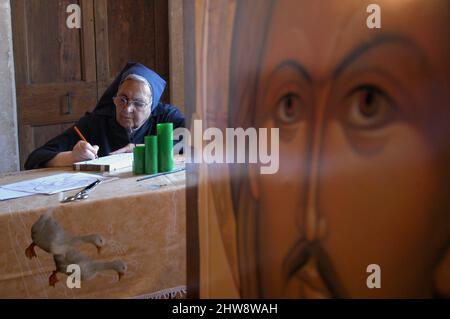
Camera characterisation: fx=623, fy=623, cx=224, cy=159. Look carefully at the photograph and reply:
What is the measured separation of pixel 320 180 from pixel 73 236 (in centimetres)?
125

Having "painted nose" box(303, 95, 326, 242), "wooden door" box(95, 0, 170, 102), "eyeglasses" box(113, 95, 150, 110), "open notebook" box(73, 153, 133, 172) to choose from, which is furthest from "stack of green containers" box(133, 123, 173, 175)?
"wooden door" box(95, 0, 170, 102)

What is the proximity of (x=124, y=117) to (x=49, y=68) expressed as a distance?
3.86 ft

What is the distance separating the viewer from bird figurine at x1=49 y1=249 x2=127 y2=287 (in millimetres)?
1971

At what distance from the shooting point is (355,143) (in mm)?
892

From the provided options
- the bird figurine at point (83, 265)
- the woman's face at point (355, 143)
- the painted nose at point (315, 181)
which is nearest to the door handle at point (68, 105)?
the bird figurine at point (83, 265)

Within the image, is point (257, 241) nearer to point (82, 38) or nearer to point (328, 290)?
point (328, 290)

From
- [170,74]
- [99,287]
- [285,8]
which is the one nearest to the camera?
[285,8]

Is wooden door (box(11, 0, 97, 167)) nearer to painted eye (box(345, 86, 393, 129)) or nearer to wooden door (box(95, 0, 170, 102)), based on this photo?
wooden door (box(95, 0, 170, 102))

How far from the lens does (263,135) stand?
43.5 inches

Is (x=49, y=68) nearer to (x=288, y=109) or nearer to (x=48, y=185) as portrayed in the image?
(x=48, y=185)

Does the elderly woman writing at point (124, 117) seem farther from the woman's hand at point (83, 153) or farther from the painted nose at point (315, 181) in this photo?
the painted nose at point (315, 181)
